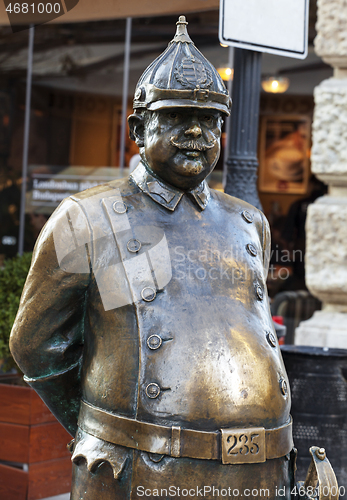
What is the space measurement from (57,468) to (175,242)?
87.1 inches

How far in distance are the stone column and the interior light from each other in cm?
332

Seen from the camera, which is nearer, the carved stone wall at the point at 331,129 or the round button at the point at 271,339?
the round button at the point at 271,339

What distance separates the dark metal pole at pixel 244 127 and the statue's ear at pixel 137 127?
126cm

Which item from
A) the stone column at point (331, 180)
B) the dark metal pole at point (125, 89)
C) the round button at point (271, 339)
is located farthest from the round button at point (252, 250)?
the dark metal pole at point (125, 89)

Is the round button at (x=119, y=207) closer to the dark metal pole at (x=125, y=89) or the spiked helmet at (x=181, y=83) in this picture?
the spiked helmet at (x=181, y=83)

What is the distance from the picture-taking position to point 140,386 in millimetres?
2168

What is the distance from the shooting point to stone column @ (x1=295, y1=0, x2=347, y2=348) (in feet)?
17.6

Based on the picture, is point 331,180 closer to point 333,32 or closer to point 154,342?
point 333,32

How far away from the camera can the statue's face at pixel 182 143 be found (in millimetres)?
2303

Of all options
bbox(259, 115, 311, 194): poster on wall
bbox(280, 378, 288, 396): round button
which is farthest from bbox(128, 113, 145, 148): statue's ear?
bbox(259, 115, 311, 194): poster on wall

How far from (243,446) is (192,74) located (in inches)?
46.7

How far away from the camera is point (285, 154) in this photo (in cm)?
955

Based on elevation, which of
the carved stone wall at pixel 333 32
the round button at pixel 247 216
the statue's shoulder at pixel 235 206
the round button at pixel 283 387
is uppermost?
the carved stone wall at pixel 333 32

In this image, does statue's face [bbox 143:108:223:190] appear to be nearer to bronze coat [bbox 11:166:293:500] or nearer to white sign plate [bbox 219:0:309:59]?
bronze coat [bbox 11:166:293:500]
